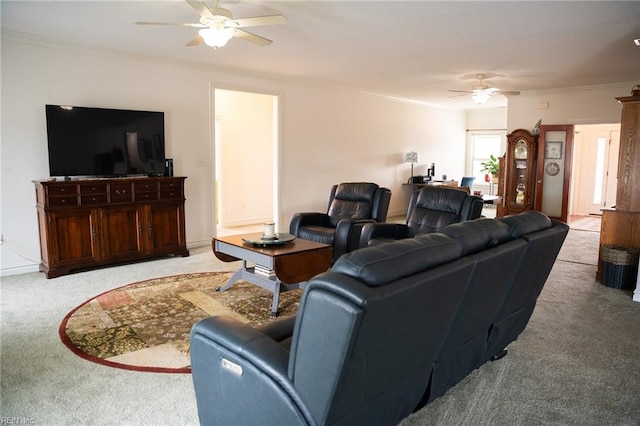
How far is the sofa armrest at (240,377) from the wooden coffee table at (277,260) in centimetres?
168

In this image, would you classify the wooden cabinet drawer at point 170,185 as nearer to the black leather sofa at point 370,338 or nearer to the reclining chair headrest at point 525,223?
the black leather sofa at point 370,338

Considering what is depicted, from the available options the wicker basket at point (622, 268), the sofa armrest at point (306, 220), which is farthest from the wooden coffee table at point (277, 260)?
the wicker basket at point (622, 268)

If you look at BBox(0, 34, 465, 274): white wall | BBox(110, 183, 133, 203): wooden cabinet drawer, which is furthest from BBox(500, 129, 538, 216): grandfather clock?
BBox(110, 183, 133, 203): wooden cabinet drawer

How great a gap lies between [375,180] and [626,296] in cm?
531

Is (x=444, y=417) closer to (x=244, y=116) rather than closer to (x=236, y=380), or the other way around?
(x=236, y=380)

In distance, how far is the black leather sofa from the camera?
4.35 feet

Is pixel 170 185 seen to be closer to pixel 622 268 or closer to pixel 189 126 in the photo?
pixel 189 126

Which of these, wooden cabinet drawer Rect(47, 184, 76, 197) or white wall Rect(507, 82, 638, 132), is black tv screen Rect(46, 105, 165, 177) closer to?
wooden cabinet drawer Rect(47, 184, 76, 197)

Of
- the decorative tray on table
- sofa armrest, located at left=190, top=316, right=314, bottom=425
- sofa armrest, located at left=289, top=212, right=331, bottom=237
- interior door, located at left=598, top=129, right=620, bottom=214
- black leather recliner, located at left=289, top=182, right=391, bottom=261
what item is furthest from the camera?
interior door, located at left=598, top=129, right=620, bottom=214

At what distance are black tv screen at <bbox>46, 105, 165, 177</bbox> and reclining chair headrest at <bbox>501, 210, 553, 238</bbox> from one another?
4.33 meters

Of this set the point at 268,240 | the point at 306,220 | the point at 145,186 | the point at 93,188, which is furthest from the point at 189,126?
the point at 268,240

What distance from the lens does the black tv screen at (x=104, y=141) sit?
470cm

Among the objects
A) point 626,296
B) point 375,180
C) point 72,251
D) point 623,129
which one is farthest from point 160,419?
point 375,180

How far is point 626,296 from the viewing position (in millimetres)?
4191
